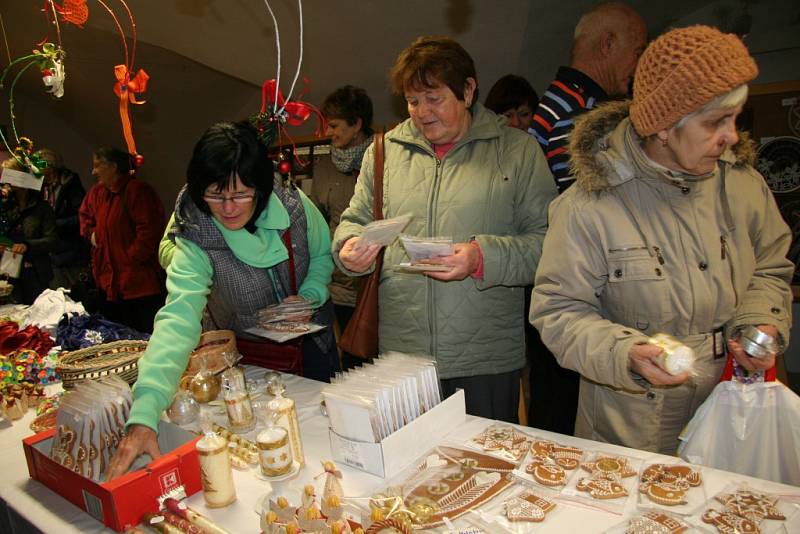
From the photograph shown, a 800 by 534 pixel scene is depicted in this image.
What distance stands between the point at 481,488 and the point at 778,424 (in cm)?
82

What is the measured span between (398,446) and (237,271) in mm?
1068

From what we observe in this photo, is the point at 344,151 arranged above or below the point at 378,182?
above

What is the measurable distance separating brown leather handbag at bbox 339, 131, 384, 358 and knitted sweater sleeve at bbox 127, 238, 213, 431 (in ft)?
1.93

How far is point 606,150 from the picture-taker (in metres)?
1.64

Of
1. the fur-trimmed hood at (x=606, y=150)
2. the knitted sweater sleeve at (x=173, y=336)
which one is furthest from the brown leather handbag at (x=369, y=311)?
the fur-trimmed hood at (x=606, y=150)

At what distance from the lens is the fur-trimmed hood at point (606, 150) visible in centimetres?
159

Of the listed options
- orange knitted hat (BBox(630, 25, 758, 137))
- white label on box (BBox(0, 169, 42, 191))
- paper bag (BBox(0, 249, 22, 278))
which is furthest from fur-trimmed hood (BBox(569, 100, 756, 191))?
paper bag (BBox(0, 249, 22, 278))

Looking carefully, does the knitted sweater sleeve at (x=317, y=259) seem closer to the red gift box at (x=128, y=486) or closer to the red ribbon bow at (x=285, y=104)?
the red ribbon bow at (x=285, y=104)

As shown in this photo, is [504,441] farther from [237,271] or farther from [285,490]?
[237,271]

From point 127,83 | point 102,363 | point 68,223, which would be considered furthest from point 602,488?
point 68,223

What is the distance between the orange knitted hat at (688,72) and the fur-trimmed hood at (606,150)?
0.14m

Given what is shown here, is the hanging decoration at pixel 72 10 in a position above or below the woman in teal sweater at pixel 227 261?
above

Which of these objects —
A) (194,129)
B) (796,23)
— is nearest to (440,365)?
(796,23)

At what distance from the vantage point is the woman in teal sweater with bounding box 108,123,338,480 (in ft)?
5.59
